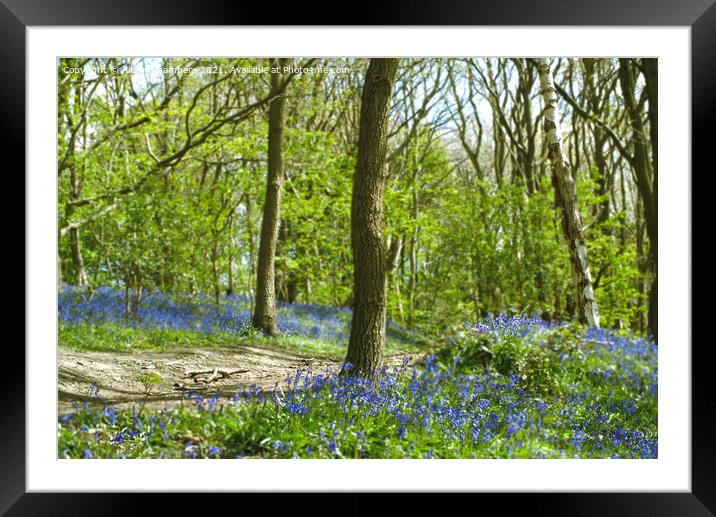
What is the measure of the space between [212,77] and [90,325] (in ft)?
8.25

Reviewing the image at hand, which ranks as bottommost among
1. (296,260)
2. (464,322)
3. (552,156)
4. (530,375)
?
(530,375)

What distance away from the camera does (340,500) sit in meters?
3.52

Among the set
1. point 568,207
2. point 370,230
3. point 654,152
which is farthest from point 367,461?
point 568,207

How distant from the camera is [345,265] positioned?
7.12 meters

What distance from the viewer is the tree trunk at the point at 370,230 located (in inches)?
173

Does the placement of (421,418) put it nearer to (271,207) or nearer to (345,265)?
(271,207)

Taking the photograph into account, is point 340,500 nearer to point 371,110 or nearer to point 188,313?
point 188,313

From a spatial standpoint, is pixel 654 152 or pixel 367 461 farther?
pixel 654 152

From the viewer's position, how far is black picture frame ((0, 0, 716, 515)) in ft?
11.4

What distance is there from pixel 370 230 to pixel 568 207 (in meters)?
2.47

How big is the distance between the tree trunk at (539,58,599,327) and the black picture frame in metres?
1.67

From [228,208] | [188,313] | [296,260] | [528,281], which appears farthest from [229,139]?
[528,281]
